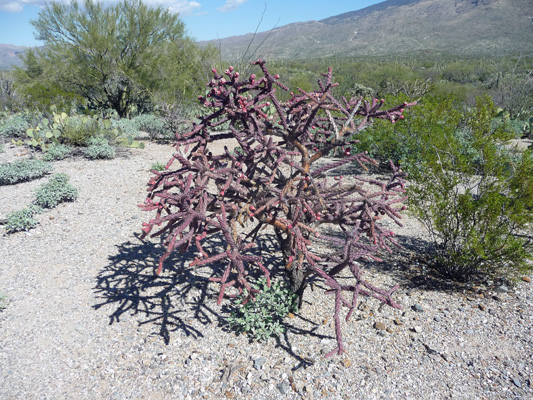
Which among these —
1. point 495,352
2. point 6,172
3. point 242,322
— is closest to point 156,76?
point 6,172

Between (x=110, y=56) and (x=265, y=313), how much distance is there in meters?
14.1

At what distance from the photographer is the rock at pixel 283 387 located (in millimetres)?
2634

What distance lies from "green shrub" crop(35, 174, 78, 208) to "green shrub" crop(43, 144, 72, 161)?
2912 millimetres

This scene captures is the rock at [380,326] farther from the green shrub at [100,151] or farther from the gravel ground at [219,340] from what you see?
the green shrub at [100,151]

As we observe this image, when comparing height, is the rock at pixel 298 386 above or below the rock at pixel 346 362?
above

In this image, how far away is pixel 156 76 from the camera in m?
15.0

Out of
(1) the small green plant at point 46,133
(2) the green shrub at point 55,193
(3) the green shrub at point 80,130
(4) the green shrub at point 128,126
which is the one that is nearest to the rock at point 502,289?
(2) the green shrub at point 55,193

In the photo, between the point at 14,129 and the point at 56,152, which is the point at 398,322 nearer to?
the point at 56,152

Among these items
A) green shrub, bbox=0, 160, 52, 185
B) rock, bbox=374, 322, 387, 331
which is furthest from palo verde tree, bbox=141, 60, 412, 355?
green shrub, bbox=0, 160, 52, 185

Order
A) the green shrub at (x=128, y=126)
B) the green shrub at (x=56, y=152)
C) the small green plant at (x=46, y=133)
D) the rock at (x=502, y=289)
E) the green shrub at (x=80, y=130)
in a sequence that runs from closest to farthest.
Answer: the rock at (x=502, y=289), the green shrub at (x=56, y=152), the small green plant at (x=46, y=133), the green shrub at (x=80, y=130), the green shrub at (x=128, y=126)

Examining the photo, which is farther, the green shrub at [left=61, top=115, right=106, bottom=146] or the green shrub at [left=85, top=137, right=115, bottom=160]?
the green shrub at [left=61, top=115, right=106, bottom=146]

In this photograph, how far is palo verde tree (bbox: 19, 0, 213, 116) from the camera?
1398 centimetres

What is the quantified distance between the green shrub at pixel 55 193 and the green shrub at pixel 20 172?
1498 mm

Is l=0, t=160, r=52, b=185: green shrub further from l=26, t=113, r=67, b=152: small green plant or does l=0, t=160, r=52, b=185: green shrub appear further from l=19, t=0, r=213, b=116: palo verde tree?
l=19, t=0, r=213, b=116: palo verde tree
